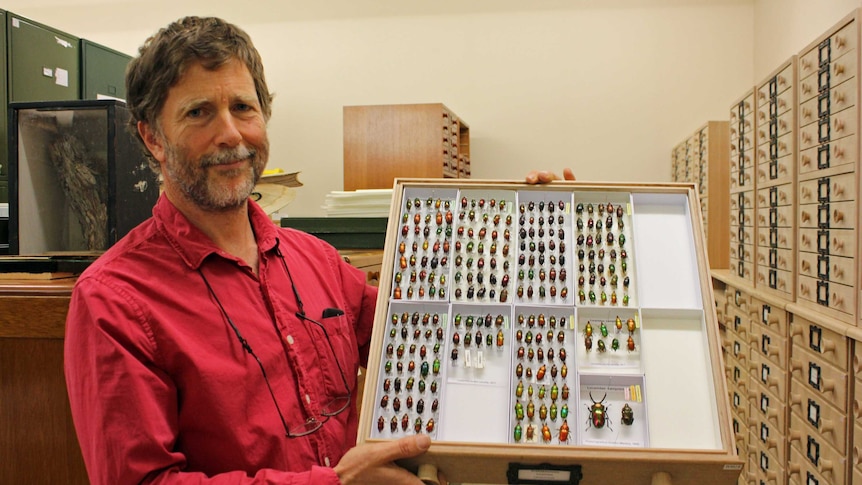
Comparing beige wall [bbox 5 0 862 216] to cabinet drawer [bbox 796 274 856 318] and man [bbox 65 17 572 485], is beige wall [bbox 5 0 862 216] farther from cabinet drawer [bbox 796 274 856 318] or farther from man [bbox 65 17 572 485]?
man [bbox 65 17 572 485]

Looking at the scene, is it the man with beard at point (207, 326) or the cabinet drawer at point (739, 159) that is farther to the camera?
the cabinet drawer at point (739, 159)

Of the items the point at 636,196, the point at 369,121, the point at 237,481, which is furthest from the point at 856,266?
the point at 369,121

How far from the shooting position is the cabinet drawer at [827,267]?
239 centimetres

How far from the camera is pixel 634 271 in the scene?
167 cm

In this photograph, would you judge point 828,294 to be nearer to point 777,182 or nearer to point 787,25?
point 777,182

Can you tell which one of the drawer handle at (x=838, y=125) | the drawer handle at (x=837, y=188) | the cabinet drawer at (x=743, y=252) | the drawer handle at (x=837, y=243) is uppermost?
the drawer handle at (x=838, y=125)

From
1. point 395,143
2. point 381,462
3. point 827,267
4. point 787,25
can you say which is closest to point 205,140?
point 381,462

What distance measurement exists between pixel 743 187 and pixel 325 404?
3.08 metres

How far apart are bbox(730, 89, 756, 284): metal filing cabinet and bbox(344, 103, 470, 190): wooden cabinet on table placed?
2292mm

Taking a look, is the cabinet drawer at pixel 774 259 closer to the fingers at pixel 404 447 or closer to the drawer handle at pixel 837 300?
the drawer handle at pixel 837 300

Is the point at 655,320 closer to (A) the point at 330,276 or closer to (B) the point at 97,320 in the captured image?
(A) the point at 330,276

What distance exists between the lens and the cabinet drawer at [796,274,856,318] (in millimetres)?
2369

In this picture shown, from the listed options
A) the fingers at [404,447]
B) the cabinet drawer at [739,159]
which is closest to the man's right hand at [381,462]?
the fingers at [404,447]

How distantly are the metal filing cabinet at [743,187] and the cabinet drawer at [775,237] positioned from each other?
126 millimetres
